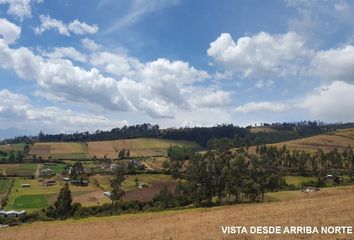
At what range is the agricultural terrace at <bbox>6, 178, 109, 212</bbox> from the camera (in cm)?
14127

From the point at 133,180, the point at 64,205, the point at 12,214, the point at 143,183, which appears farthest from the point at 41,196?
the point at 133,180

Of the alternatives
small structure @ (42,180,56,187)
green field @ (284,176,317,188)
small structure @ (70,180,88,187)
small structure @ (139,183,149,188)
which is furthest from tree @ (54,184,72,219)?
green field @ (284,176,317,188)

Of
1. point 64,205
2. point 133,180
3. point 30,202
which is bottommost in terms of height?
point 30,202

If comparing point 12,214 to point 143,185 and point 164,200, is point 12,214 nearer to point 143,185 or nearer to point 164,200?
point 164,200

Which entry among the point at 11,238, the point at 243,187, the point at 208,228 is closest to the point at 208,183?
the point at 243,187

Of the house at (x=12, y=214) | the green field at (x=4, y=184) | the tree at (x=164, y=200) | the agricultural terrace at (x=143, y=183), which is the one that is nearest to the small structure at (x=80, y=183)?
the agricultural terrace at (x=143, y=183)

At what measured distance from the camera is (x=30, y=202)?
150m

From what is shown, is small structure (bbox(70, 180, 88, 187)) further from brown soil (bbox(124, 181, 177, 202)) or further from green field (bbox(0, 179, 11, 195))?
brown soil (bbox(124, 181, 177, 202))

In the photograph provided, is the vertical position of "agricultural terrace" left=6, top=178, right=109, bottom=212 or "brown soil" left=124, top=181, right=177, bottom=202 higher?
"brown soil" left=124, top=181, right=177, bottom=202

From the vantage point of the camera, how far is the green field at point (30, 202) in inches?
5546

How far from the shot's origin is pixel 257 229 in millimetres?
36906

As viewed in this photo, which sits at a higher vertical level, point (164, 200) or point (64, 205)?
point (164, 200)

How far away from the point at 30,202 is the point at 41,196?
34.9 feet

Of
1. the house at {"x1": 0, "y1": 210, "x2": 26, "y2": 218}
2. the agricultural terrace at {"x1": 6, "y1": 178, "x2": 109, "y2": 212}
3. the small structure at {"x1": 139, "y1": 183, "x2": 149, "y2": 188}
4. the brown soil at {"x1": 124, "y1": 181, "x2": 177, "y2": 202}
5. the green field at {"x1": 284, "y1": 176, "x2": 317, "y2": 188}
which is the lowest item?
the house at {"x1": 0, "y1": 210, "x2": 26, "y2": 218}
